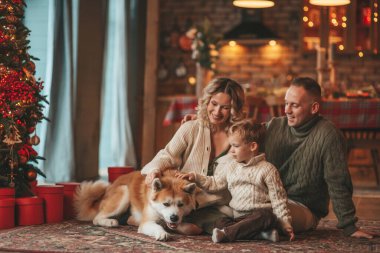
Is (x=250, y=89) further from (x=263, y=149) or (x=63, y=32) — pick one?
(x=263, y=149)

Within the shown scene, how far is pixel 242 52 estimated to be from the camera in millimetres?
10797

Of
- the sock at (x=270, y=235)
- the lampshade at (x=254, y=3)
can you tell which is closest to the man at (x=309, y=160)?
the sock at (x=270, y=235)

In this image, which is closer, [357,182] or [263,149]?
[263,149]

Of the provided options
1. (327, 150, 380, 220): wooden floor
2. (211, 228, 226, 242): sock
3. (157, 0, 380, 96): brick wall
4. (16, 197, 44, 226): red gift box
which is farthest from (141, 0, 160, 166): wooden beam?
(211, 228, 226, 242): sock

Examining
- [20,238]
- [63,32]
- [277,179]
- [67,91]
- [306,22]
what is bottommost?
[20,238]

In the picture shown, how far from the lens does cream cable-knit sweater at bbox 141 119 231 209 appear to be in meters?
4.32

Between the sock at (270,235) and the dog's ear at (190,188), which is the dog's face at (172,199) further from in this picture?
the sock at (270,235)

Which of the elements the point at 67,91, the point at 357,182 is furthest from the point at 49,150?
the point at 357,182

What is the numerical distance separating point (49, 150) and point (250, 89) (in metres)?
2.90

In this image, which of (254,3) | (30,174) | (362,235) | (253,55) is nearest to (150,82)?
(254,3)

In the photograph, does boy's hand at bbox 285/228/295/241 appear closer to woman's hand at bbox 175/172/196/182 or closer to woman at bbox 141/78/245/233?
woman at bbox 141/78/245/233

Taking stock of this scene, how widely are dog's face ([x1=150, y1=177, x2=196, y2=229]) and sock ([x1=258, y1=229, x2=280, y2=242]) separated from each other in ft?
1.33

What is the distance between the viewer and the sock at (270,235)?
397 cm

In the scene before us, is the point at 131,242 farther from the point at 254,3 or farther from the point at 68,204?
the point at 254,3
